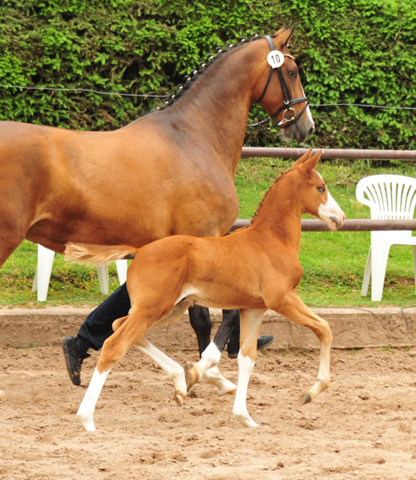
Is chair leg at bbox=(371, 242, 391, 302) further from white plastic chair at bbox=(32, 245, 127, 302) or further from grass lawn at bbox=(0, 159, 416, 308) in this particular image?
white plastic chair at bbox=(32, 245, 127, 302)

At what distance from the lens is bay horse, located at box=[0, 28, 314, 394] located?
12.4 ft

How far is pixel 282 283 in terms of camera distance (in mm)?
3818

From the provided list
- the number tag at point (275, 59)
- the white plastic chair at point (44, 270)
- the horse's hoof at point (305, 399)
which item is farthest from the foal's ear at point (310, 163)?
the white plastic chair at point (44, 270)

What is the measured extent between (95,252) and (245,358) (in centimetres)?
101

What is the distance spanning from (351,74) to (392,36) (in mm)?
778

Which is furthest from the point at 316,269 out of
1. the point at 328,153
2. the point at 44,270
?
the point at 44,270

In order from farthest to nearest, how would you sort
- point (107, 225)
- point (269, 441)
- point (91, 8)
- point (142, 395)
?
point (91, 8)
point (142, 395)
point (107, 225)
point (269, 441)

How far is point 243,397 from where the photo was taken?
3.82 m

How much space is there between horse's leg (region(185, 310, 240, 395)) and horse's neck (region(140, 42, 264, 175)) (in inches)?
38.6

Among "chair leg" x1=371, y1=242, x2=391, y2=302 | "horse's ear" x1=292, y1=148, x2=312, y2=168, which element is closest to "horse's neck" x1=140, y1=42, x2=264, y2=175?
"horse's ear" x1=292, y1=148, x2=312, y2=168

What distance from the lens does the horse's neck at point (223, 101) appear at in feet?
14.6

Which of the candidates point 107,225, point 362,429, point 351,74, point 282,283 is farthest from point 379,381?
point 351,74

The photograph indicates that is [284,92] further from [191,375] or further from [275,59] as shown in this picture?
[191,375]

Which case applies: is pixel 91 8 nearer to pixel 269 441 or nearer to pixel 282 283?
pixel 282 283
